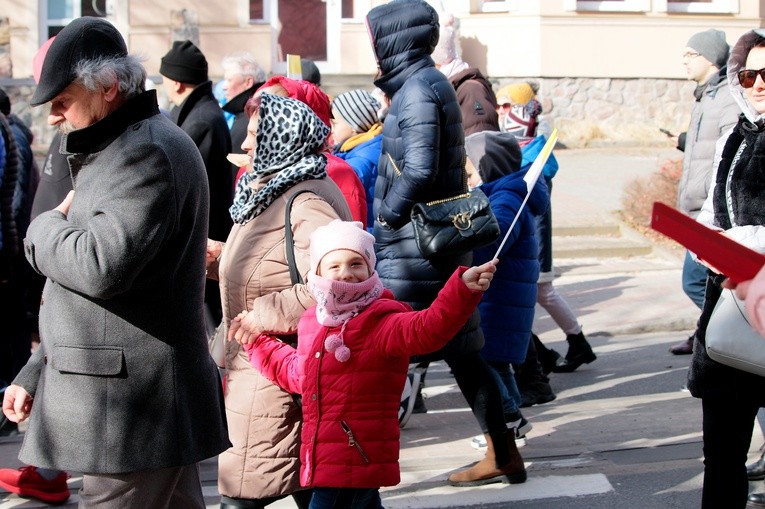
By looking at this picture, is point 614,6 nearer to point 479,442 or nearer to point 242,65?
point 242,65

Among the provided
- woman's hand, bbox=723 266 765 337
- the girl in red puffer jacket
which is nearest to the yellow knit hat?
the girl in red puffer jacket

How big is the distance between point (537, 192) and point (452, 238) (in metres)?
1.22

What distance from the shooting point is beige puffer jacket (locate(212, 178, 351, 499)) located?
4.14 meters

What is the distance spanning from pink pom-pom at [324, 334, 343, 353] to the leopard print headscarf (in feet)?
1.91

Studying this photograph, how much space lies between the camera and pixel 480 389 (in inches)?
215

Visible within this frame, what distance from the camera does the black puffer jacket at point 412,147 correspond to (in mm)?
5410

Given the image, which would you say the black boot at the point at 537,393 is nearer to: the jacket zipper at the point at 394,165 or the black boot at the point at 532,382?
the black boot at the point at 532,382

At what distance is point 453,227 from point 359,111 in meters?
1.74

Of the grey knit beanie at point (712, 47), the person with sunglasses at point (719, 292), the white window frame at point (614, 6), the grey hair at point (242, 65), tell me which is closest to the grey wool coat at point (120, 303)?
the person with sunglasses at point (719, 292)

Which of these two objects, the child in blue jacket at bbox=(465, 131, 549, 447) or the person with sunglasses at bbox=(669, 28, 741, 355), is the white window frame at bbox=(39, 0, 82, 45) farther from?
the child in blue jacket at bbox=(465, 131, 549, 447)

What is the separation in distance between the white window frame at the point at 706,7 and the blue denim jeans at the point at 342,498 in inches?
708

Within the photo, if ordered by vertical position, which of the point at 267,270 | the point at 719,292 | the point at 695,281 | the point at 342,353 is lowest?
the point at 695,281

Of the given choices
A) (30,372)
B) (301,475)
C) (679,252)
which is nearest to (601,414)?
(301,475)

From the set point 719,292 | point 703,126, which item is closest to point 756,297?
point 719,292
